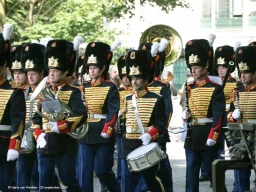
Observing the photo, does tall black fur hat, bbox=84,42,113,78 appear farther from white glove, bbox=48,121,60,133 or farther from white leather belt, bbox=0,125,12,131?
white leather belt, bbox=0,125,12,131

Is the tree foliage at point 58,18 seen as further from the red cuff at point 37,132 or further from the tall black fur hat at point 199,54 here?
the red cuff at point 37,132

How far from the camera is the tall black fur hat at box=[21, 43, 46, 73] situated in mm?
12156

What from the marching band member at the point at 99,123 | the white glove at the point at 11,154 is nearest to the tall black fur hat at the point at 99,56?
the marching band member at the point at 99,123

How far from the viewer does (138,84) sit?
12000 millimetres

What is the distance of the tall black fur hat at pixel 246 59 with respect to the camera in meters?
12.7

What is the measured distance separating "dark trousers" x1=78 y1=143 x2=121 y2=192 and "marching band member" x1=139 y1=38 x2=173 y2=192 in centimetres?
61

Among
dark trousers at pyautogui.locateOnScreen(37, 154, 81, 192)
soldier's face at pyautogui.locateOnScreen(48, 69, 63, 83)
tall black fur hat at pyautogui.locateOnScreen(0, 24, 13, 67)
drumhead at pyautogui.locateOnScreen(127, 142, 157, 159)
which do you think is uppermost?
tall black fur hat at pyautogui.locateOnScreen(0, 24, 13, 67)

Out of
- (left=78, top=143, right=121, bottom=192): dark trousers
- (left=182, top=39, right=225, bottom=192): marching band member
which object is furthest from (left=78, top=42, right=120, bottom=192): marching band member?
(left=182, top=39, right=225, bottom=192): marching band member

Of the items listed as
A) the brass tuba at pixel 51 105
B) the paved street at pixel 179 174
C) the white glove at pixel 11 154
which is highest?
the brass tuba at pixel 51 105

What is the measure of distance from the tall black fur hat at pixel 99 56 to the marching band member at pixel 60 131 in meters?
1.68

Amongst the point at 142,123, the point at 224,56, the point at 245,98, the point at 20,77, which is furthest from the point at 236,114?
the point at 224,56

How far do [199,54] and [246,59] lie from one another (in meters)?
0.65

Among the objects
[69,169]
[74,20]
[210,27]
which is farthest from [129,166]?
[210,27]

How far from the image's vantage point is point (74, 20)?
24.9 metres
